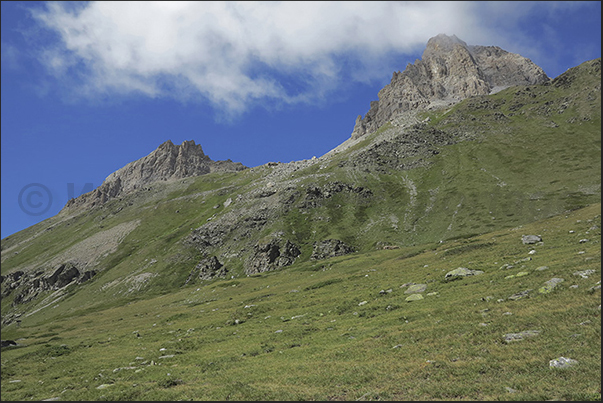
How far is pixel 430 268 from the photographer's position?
5659cm

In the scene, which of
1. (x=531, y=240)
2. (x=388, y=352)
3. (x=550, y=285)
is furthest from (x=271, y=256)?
(x=388, y=352)

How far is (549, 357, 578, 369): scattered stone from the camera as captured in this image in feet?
51.8

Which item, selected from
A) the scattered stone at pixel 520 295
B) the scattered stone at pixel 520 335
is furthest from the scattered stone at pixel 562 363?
the scattered stone at pixel 520 295

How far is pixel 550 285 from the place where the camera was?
90.9ft

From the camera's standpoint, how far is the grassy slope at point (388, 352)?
662 inches

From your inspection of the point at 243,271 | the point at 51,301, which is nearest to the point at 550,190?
the point at 243,271

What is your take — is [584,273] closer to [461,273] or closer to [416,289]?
[461,273]

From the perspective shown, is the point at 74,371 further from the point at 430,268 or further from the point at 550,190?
the point at 550,190

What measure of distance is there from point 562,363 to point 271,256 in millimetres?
137039

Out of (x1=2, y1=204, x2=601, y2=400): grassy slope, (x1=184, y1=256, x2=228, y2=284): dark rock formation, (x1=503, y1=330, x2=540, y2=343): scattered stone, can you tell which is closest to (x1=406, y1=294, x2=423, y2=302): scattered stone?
(x1=2, y1=204, x2=601, y2=400): grassy slope

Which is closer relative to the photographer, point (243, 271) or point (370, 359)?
point (370, 359)

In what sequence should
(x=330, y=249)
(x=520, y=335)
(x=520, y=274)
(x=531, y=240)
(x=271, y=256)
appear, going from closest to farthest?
(x=520, y=335)
(x=520, y=274)
(x=531, y=240)
(x=330, y=249)
(x=271, y=256)

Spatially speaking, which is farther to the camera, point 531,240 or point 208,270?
point 208,270

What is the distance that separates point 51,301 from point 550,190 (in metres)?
258
